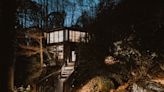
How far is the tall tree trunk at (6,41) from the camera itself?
3.65 metres

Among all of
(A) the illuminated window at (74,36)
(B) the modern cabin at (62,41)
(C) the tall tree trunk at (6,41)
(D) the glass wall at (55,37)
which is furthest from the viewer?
(D) the glass wall at (55,37)

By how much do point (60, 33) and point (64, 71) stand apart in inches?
453

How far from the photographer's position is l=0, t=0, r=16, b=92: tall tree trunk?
12.0 feet

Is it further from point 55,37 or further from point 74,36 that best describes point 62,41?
point 74,36

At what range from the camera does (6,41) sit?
3684mm

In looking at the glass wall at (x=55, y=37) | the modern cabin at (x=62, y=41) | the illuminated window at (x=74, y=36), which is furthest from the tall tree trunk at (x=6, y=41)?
the glass wall at (x=55, y=37)

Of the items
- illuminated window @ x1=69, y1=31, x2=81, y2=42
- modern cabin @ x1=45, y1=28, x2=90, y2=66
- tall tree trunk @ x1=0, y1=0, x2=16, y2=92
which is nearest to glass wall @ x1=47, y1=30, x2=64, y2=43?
modern cabin @ x1=45, y1=28, x2=90, y2=66

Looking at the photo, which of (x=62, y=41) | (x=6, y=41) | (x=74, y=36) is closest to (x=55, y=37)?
(x=62, y=41)

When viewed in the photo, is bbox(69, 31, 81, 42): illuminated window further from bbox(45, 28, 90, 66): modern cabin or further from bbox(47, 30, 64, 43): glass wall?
bbox(47, 30, 64, 43): glass wall

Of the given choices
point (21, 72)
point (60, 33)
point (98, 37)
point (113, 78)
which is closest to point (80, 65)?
point (98, 37)

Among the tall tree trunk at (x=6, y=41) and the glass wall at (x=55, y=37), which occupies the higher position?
the tall tree trunk at (x=6, y=41)

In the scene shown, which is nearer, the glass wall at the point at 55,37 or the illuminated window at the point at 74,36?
the illuminated window at the point at 74,36

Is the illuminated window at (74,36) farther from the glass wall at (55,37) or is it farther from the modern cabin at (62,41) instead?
the glass wall at (55,37)

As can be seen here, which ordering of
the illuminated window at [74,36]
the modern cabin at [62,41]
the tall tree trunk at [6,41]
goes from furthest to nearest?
the illuminated window at [74,36]
the modern cabin at [62,41]
the tall tree trunk at [6,41]
